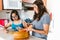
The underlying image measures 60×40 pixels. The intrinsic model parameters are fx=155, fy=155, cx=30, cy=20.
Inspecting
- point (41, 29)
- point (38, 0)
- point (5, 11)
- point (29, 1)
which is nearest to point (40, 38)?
point (41, 29)

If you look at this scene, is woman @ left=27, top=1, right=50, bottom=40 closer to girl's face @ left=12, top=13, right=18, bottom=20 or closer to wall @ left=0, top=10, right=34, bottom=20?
girl's face @ left=12, top=13, right=18, bottom=20

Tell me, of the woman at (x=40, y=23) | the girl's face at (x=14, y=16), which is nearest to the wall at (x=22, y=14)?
the girl's face at (x=14, y=16)

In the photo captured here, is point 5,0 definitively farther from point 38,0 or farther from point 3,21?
point 38,0

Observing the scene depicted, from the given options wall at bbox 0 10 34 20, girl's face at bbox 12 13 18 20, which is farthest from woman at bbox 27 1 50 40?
wall at bbox 0 10 34 20

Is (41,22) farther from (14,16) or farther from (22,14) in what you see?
(22,14)

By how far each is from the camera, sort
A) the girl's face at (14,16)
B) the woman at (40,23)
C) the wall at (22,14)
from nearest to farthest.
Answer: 1. the woman at (40,23)
2. the girl's face at (14,16)
3. the wall at (22,14)

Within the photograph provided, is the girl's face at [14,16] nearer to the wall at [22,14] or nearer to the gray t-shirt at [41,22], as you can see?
the gray t-shirt at [41,22]

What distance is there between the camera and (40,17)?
1931 millimetres

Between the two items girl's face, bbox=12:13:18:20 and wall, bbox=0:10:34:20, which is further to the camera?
wall, bbox=0:10:34:20

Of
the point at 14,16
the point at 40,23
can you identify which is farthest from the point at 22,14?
the point at 40,23

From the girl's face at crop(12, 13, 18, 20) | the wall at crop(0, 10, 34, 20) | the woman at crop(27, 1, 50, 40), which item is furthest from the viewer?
the wall at crop(0, 10, 34, 20)

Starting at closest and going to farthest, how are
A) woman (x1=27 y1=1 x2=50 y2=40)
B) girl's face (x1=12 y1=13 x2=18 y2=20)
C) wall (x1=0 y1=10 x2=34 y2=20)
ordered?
1. woman (x1=27 y1=1 x2=50 y2=40)
2. girl's face (x1=12 y1=13 x2=18 y2=20)
3. wall (x1=0 y1=10 x2=34 y2=20)

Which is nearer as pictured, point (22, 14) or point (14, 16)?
point (14, 16)

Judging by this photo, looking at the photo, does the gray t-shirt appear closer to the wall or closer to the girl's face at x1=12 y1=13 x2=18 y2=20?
the girl's face at x1=12 y1=13 x2=18 y2=20
